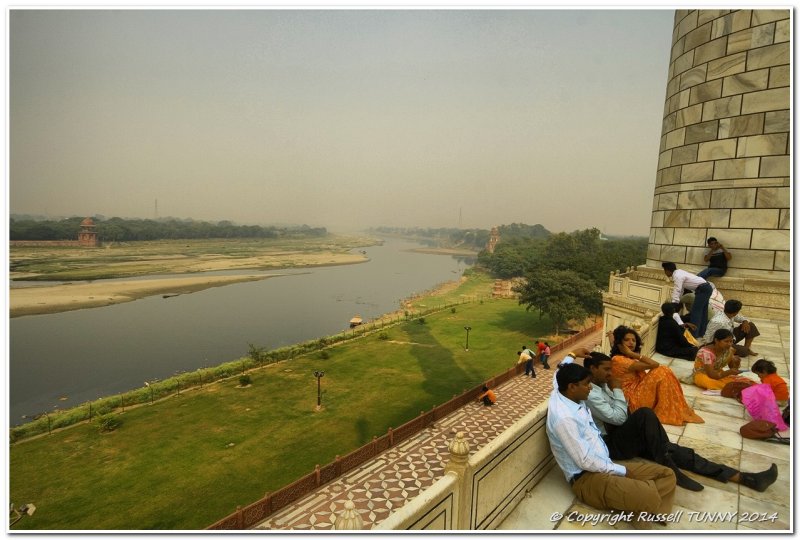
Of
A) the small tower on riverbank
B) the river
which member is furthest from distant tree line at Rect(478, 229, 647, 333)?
the small tower on riverbank

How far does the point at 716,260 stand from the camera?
9.05m

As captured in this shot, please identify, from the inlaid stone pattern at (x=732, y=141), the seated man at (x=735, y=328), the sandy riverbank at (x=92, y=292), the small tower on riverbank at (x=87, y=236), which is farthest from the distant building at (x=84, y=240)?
the seated man at (x=735, y=328)

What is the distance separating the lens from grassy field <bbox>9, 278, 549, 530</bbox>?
9398mm

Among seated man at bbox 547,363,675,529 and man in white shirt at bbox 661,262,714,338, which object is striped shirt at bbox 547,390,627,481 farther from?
man in white shirt at bbox 661,262,714,338

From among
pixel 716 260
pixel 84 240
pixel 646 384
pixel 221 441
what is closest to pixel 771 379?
pixel 646 384

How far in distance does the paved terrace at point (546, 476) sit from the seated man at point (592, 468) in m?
0.20

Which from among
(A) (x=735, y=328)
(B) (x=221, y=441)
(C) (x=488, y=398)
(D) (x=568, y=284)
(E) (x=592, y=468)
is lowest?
(B) (x=221, y=441)

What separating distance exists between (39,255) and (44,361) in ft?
162

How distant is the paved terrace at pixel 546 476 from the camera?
334cm

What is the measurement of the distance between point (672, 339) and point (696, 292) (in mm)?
1346

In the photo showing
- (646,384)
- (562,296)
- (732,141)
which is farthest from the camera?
(562,296)

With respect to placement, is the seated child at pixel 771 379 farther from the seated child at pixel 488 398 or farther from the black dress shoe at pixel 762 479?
the seated child at pixel 488 398

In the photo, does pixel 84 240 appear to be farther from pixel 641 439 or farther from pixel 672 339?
pixel 641 439

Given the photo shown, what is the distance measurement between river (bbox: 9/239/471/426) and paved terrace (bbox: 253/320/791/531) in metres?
14.8
